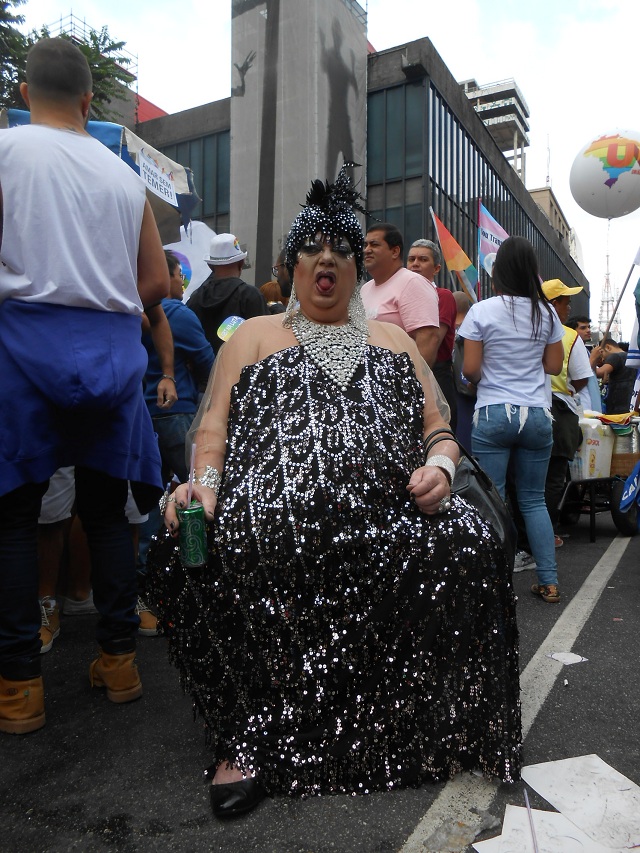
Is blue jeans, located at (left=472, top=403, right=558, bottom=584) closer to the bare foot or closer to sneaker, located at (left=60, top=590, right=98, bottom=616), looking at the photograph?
sneaker, located at (left=60, top=590, right=98, bottom=616)

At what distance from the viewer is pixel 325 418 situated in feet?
6.54

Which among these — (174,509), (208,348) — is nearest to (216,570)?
(174,509)

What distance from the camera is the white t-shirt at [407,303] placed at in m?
3.72

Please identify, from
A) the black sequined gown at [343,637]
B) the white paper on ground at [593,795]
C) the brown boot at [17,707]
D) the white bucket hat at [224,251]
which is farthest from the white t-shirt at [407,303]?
the brown boot at [17,707]

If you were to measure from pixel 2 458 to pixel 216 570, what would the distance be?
2.46 ft

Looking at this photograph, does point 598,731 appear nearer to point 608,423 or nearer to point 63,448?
point 63,448

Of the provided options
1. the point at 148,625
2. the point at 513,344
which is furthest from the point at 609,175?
the point at 148,625


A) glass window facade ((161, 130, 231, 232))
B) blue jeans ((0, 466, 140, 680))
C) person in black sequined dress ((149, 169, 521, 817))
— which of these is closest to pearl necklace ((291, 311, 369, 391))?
person in black sequined dress ((149, 169, 521, 817))

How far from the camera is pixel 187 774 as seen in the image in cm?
184

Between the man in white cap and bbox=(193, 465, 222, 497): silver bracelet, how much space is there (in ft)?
6.22

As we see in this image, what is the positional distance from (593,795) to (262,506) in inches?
42.9

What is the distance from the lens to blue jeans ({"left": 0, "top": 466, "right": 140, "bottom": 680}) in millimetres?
2047

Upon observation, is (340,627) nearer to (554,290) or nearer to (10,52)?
(554,290)

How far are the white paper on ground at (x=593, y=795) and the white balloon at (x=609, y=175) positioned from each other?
7.86 metres
